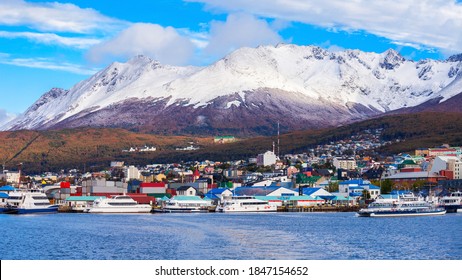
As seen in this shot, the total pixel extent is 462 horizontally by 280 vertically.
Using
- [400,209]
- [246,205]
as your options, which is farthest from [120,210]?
[400,209]

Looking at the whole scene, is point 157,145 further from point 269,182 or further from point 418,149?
point 269,182

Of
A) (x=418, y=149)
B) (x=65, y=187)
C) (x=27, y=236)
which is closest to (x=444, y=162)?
(x=418, y=149)

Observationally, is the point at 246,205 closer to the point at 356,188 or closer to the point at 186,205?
the point at 186,205

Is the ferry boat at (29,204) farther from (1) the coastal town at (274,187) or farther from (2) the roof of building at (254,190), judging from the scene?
(2) the roof of building at (254,190)

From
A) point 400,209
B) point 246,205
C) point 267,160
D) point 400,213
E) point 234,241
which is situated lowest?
point 234,241

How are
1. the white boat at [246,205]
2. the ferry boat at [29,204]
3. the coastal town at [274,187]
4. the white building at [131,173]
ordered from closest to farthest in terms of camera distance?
the ferry boat at [29,204] → the white boat at [246,205] → the coastal town at [274,187] → the white building at [131,173]

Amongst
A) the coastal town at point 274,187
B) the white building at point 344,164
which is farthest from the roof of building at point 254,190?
the white building at point 344,164

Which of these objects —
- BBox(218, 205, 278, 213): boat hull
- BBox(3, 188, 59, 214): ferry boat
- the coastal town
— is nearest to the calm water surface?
BBox(3, 188, 59, 214): ferry boat
